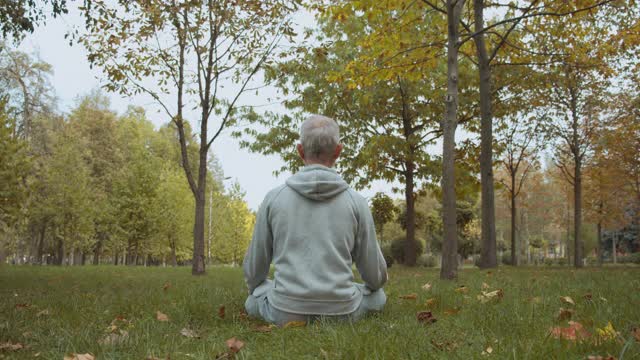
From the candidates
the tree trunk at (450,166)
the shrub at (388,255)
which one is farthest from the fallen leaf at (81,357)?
the shrub at (388,255)

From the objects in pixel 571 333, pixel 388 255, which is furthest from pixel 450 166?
pixel 388 255

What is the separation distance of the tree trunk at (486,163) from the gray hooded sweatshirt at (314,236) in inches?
427

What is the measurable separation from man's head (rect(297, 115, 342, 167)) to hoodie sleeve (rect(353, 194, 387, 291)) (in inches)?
18.3

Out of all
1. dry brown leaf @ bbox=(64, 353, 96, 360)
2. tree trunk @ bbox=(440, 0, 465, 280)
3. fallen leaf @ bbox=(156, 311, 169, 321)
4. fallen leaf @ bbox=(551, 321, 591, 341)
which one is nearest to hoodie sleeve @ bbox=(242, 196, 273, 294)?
fallen leaf @ bbox=(156, 311, 169, 321)

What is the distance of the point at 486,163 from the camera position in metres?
14.0

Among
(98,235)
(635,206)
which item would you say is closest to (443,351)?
(635,206)

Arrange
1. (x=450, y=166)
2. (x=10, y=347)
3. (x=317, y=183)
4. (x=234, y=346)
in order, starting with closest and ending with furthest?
1. (x=234, y=346)
2. (x=10, y=347)
3. (x=317, y=183)
4. (x=450, y=166)

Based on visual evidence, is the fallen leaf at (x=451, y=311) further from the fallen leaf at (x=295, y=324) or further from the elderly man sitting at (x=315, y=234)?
the fallen leaf at (x=295, y=324)

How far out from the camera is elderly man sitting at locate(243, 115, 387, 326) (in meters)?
3.63

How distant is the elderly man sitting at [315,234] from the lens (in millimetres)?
3629

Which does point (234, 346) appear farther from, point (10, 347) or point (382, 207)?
point (382, 207)

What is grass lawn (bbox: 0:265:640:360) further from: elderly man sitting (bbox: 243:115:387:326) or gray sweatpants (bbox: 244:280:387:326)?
elderly man sitting (bbox: 243:115:387:326)

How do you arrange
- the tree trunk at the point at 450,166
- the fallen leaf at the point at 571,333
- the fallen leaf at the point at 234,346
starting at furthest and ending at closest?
1. the tree trunk at the point at 450,166
2. the fallen leaf at the point at 234,346
3. the fallen leaf at the point at 571,333

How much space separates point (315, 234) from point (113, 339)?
5.16ft
